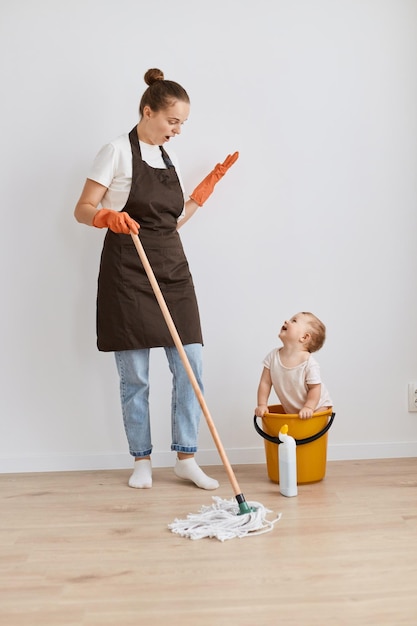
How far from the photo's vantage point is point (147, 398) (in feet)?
8.11

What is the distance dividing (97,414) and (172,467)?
0.30 m

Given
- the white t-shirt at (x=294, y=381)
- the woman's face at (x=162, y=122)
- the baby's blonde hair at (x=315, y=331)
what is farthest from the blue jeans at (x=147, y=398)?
the woman's face at (x=162, y=122)

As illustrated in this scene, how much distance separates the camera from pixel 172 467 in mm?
2668

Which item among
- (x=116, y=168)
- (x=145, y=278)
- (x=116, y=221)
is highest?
(x=116, y=168)

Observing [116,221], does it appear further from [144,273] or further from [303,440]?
[303,440]


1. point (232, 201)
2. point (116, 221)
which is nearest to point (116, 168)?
point (116, 221)

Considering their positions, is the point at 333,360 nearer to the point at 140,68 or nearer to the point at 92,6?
the point at 140,68

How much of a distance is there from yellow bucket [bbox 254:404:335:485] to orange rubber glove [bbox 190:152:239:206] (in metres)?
0.71

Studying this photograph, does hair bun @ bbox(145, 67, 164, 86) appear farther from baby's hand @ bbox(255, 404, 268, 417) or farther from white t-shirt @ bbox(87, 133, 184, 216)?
baby's hand @ bbox(255, 404, 268, 417)

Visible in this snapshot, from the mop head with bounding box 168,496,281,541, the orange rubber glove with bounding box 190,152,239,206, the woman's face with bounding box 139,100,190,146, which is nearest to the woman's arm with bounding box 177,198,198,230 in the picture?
the orange rubber glove with bounding box 190,152,239,206

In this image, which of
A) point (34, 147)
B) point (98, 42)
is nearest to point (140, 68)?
Result: point (98, 42)

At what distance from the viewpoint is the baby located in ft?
7.96

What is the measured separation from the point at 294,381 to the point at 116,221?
0.72 metres

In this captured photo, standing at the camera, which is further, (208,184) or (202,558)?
(208,184)
